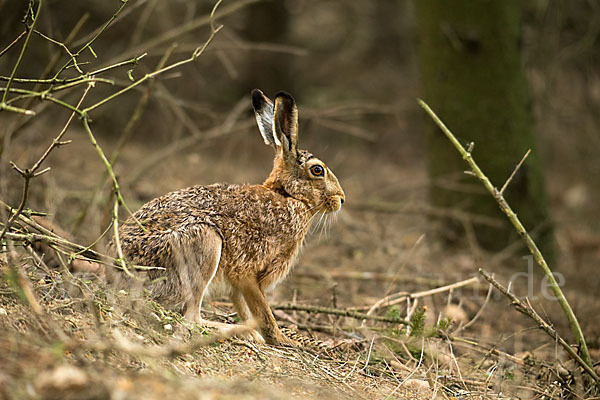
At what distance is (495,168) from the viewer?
7.52m

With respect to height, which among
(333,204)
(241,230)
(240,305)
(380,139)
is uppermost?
(241,230)

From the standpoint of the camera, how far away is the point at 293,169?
5.10 metres

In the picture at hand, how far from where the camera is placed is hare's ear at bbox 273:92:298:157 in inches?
188

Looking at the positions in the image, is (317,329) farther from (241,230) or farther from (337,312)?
(241,230)

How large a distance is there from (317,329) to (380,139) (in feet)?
31.9

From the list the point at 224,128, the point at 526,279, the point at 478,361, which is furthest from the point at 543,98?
the point at 478,361

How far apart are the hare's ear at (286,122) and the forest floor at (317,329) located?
1195mm

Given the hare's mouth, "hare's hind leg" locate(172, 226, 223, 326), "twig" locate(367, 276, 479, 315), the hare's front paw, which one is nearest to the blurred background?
"twig" locate(367, 276, 479, 315)

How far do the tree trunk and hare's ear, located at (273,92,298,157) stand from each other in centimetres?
309

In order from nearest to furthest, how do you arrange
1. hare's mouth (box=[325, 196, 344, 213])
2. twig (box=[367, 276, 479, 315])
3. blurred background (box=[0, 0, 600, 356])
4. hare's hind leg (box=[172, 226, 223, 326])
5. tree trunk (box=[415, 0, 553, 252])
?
hare's hind leg (box=[172, 226, 223, 326]), twig (box=[367, 276, 479, 315]), hare's mouth (box=[325, 196, 344, 213]), blurred background (box=[0, 0, 600, 356]), tree trunk (box=[415, 0, 553, 252])

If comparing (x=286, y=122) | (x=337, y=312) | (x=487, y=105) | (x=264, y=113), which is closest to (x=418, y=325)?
(x=337, y=312)

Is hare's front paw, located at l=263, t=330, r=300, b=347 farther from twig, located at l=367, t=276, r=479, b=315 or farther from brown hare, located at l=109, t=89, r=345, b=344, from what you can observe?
twig, located at l=367, t=276, r=479, b=315

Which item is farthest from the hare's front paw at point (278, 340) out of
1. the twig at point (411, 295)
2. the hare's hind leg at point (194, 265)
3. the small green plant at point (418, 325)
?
the twig at point (411, 295)

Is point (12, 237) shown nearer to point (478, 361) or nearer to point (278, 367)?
point (278, 367)
